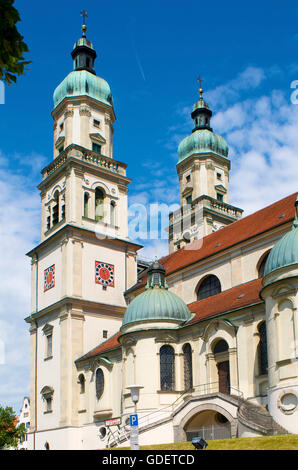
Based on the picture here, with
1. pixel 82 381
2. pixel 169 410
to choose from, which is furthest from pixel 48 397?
pixel 169 410

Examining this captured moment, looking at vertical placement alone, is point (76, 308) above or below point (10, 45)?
above

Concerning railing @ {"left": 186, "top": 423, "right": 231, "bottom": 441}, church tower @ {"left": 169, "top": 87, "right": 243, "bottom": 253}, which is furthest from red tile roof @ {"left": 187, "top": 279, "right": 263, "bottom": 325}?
church tower @ {"left": 169, "top": 87, "right": 243, "bottom": 253}

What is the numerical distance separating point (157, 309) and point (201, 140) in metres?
33.1

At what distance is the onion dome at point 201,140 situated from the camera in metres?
62.3

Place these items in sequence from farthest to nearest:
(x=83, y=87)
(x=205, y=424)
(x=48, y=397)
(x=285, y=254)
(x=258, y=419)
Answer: (x=83, y=87) → (x=48, y=397) → (x=205, y=424) → (x=285, y=254) → (x=258, y=419)

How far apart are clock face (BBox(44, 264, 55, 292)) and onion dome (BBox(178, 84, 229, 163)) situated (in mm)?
23828

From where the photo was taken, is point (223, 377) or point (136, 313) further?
point (136, 313)

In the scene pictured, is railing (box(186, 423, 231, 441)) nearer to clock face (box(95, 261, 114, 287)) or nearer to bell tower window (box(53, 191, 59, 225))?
clock face (box(95, 261, 114, 287))

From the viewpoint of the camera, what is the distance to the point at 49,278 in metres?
43.6

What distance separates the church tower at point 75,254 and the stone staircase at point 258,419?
1572cm

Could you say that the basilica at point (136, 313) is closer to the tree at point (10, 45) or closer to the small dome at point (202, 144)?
the small dome at point (202, 144)

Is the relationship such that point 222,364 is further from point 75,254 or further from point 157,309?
point 75,254
